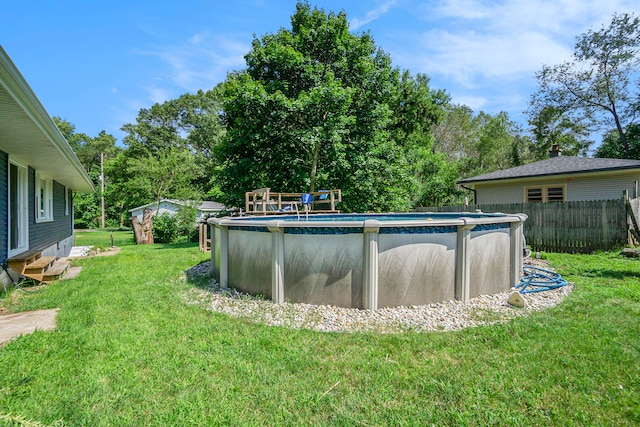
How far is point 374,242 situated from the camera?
398 centimetres

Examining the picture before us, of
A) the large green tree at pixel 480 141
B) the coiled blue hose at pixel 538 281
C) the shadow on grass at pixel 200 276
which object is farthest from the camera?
the large green tree at pixel 480 141

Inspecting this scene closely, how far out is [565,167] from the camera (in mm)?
13570

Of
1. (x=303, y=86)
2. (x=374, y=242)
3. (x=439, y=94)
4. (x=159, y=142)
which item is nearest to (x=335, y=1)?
(x=303, y=86)

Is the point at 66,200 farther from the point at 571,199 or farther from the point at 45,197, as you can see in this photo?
the point at 571,199

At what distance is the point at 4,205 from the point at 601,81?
32.7 m

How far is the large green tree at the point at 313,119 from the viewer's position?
1304cm

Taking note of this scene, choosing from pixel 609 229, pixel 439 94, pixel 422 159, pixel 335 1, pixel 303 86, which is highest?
pixel 335 1

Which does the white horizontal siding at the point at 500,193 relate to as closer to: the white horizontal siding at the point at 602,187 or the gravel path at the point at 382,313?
the white horizontal siding at the point at 602,187

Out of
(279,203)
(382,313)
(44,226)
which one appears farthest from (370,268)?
(44,226)

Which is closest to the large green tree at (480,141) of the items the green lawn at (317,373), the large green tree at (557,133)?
the large green tree at (557,133)

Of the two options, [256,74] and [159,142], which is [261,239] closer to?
[256,74]

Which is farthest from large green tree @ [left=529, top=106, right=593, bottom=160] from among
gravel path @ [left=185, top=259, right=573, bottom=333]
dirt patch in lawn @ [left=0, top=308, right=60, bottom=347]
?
dirt patch in lawn @ [left=0, top=308, right=60, bottom=347]

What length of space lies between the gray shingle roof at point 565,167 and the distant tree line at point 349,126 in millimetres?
Answer: 4420

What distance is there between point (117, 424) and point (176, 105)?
1517 inches
